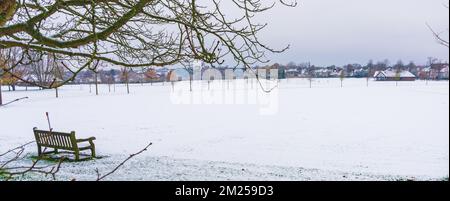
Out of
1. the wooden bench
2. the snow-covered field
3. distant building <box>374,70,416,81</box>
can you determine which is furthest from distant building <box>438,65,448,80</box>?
the wooden bench

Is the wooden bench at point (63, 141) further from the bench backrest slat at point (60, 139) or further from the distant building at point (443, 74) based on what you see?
the distant building at point (443, 74)

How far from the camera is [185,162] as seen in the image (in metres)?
9.21

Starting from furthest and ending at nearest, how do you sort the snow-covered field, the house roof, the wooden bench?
the house roof < the wooden bench < the snow-covered field

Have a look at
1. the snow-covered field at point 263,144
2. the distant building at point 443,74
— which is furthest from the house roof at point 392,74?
the snow-covered field at point 263,144

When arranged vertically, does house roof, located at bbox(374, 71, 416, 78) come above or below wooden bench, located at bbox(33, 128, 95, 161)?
above

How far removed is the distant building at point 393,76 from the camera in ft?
259

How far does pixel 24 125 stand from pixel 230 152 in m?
11.2

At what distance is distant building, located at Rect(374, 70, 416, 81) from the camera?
3114 inches

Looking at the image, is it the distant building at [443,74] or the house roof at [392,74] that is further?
the house roof at [392,74]

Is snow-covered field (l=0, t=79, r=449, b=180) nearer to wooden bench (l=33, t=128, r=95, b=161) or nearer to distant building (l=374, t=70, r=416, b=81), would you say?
wooden bench (l=33, t=128, r=95, b=161)

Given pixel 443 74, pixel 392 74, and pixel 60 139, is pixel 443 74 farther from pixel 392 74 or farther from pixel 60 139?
pixel 60 139
